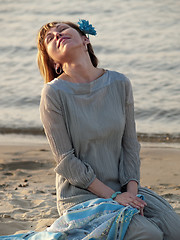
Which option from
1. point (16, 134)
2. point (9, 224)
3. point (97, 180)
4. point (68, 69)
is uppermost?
point (68, 69)


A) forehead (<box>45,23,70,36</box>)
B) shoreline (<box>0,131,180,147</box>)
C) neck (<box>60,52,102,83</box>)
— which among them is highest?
forehead (<box>45,23,70,36</box>)

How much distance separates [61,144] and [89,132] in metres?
0.20

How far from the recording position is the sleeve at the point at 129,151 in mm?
3626

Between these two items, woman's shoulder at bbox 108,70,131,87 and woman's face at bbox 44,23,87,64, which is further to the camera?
woman's shoulder at bbox 108,70,131,87

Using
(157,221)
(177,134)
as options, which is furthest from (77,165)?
(177,134)

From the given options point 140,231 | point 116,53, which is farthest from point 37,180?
point 116,53

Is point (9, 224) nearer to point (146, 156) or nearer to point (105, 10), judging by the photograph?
point (146, 156)

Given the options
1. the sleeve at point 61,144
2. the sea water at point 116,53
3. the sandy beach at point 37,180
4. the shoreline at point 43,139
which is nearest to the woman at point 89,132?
the sleeve at point 61,144

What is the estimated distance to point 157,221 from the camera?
346 cm

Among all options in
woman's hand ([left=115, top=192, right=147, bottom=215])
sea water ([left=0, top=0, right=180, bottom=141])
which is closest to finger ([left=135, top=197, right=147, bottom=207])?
woman's hand ([left=115, top=192, right=147, bottom=215])

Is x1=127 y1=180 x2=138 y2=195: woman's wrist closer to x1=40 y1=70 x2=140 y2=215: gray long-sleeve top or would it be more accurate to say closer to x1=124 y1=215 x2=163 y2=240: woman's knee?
x1=40 y1=70 x2=140 y2=215: gray long-sleeve top

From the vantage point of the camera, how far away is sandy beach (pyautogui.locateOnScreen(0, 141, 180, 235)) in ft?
14.5

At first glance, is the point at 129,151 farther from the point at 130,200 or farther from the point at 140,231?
the point at 140,231

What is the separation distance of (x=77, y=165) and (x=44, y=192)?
179 cm
